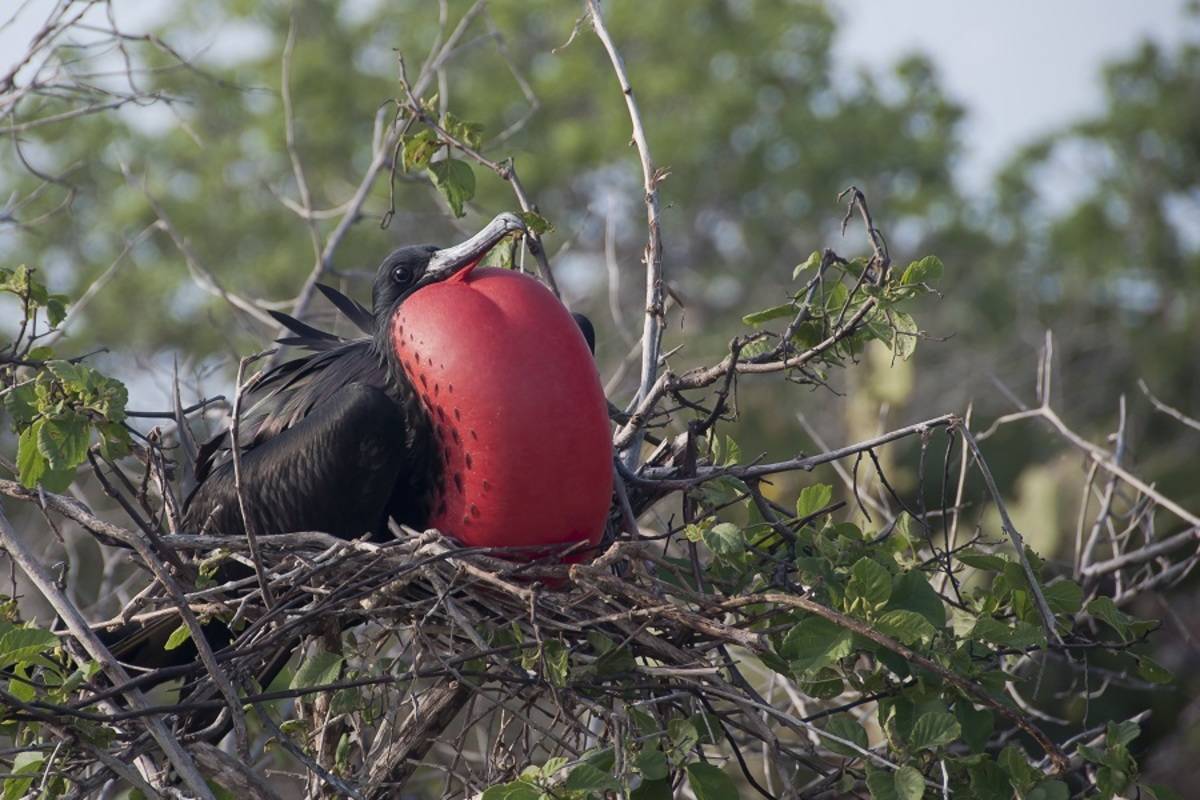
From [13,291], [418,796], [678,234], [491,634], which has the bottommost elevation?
[418,796]

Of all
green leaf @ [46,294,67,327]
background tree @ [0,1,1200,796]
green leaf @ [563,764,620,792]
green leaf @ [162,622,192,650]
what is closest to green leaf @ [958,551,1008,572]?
green leaf @ [563,764,620,792]

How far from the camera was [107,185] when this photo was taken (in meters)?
12.2

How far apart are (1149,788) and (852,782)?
44cm

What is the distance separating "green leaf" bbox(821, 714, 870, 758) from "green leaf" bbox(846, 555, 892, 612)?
0.55 ft

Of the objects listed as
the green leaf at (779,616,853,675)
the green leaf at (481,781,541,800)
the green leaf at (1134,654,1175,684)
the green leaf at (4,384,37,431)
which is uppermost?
the green leaf at (4,384,37,431)

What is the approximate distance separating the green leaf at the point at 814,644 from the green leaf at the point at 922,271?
58 cm

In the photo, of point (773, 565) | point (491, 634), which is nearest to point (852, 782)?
point (773, 565)

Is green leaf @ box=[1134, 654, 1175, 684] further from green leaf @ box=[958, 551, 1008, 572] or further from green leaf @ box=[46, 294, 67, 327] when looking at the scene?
green leaf @ box=[46, 294, 67, 327]

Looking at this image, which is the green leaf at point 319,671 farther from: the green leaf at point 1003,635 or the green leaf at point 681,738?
the green leaf at point 1003,635

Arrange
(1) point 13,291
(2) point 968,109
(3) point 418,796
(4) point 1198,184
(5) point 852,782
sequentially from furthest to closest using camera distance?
(2) point 968,109 → (4) point 1198,184 → (3) point 418,796 → (1) point 13,291 → (5) point 852,782

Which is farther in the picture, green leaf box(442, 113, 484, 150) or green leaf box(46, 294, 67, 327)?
green leaf box(442, 113, 484, 150)

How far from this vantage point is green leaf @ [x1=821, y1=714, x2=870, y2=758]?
7.55 feet

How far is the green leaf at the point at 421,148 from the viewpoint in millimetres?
2820

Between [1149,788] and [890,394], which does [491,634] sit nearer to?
[1149,788]
